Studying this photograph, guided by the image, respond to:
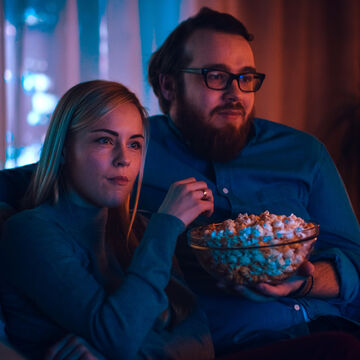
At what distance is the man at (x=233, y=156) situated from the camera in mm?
1297

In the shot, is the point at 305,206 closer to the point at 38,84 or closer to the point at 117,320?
the point at 117,320

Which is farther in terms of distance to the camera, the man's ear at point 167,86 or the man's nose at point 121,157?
the man's ear at point 167,86

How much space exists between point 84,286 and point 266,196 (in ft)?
2.62

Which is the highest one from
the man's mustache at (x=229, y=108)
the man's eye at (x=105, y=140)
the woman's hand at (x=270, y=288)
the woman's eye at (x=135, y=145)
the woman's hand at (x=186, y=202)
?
the man's mustache at (x=229, y=108)

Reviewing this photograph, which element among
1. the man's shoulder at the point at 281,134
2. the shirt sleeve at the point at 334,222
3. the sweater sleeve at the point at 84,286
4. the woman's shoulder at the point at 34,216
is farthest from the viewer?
the man's shoulder at the point at 281,134

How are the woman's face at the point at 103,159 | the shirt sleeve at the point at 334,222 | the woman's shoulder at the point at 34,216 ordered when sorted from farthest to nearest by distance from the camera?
1. the shirt sleeve at the point at 334,222
2. the woman's face at the point at 103,159
3. the woman's shoulder at the point at 34,216

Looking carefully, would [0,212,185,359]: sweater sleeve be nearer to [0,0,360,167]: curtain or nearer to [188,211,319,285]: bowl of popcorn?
[188,211,319,285]: bowl of popcorn

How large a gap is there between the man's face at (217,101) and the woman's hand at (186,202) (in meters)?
0.41

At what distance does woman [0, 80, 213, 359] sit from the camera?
790 mm

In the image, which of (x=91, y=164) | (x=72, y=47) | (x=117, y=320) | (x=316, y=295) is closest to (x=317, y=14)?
(x=72, y=47)

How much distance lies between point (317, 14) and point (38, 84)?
182 centimetres

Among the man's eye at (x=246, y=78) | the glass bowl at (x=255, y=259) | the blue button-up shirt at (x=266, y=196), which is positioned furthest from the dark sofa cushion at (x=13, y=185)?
the man's eye at (x=246, y=78)

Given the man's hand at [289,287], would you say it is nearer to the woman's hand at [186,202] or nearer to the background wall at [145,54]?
the woman's hand at [186,202]

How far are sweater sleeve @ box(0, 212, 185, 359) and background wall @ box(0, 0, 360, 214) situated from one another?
0.83 metres
